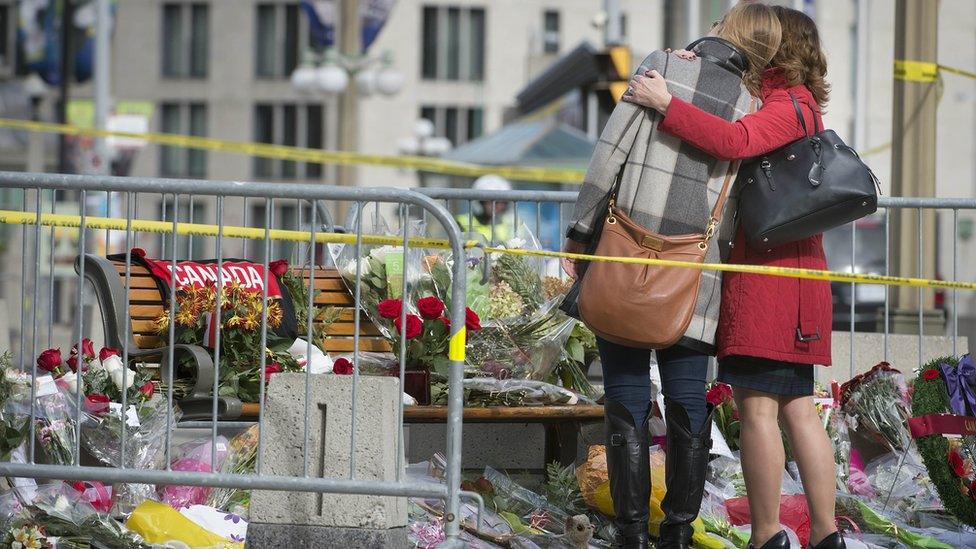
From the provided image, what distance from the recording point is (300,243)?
7.56 meters

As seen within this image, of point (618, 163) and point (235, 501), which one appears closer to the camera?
point (618, 163)

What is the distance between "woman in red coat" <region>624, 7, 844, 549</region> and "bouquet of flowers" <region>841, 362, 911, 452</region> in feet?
4.91

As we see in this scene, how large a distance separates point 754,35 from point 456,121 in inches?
1974

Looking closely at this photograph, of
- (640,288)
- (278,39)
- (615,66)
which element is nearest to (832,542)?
(640,288)

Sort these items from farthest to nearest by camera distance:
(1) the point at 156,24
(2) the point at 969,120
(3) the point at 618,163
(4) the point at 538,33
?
(1) the point at 156,24 → (4) the point at 538,33 → (2) the point at 969,120 → (3) the point at 618,163

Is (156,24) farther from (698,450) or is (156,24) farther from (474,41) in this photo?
(698,450)

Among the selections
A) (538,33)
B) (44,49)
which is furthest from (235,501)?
(538,33)

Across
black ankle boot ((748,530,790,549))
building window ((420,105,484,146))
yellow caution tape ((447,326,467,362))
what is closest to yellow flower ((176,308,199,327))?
yellow caution tape ((447,326,467,362))

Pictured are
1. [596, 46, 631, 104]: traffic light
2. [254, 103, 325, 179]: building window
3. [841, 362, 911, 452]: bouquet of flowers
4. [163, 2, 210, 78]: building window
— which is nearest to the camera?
[841, 362, 911, 452]: bouquet of flowers

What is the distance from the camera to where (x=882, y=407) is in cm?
649

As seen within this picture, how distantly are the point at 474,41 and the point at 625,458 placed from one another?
5111cm

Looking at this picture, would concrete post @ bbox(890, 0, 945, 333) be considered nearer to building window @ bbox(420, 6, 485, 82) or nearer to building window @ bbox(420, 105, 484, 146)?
building window @ bbox(420, 105, 484, 146)

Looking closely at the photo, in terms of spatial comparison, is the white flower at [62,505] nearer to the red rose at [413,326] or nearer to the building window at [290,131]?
the red rose at [413,326]

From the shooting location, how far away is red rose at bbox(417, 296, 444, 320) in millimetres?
6102
